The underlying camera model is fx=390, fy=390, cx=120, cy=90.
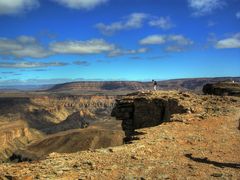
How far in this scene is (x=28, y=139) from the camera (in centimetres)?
12206

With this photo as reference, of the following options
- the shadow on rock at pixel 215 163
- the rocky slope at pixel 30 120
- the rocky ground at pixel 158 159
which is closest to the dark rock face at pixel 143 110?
the rocky ground at pixel 158 159

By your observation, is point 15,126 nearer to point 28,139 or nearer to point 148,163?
point 28,139

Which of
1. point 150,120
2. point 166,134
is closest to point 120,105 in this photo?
point 150,120

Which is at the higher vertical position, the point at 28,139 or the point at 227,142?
the point at 227,142

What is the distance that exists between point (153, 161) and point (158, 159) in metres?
0.31

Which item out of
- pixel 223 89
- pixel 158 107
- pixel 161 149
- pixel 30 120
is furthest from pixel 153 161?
pixel 30 120

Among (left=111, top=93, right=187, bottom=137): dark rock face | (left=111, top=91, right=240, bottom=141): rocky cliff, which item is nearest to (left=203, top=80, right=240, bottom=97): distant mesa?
(left=111, top=91, right=240, bottom=141): rocky cliff

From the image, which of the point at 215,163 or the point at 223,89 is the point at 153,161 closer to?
the point at 215,163

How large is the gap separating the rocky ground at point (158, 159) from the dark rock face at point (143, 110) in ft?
21.7

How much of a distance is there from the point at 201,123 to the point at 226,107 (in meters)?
4.66

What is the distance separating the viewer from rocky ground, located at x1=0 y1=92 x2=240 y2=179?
11.0 metres

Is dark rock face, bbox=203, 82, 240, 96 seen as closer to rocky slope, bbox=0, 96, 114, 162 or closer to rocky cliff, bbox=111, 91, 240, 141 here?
rocky cliff, bbox=111, 91, 240, 141

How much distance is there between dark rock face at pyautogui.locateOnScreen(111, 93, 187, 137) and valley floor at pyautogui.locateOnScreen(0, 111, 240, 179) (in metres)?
8.04

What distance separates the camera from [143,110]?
26.8 metres
